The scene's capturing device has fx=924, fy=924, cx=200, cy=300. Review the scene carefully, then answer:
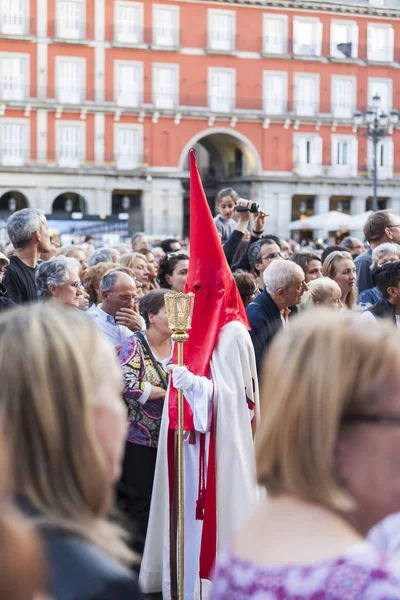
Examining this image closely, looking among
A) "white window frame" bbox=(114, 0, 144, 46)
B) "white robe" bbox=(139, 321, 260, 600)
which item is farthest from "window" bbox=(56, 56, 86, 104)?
"white robe" bbox=(139, 321, 260, 600)

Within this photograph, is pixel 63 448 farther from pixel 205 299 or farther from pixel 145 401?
pixel 145 401

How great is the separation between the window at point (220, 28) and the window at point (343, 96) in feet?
16.4

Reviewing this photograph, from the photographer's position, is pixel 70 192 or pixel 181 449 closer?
pixel 181 449

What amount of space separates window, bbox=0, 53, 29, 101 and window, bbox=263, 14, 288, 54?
10.1 m

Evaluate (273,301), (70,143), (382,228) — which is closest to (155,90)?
(70,143)

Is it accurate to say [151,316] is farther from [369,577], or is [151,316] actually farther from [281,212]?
[281,212]

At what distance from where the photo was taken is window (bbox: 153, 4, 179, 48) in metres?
37.2

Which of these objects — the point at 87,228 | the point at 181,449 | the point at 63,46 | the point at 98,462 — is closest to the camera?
the point at 98,462

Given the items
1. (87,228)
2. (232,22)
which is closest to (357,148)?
(232,22)

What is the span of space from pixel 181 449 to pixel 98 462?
281 centimetres

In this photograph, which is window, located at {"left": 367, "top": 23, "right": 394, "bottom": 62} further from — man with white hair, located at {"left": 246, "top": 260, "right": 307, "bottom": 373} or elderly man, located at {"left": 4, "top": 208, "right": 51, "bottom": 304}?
man with white hair, located at {"left": 246, "top": 260, "right": 307, "bottom": 373}

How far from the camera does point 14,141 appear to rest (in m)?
35.7

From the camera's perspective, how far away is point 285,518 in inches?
65.9

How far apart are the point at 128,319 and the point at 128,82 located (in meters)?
32.7
